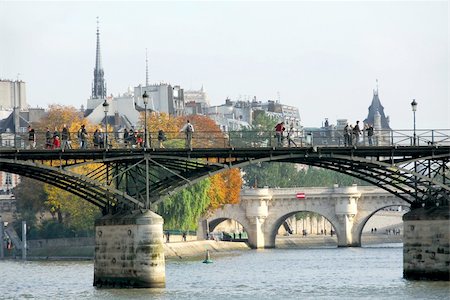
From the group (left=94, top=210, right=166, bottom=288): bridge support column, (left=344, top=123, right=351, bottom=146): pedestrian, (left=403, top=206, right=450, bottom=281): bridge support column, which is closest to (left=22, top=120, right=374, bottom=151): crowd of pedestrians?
(left=344, top=123, right=351, bottom=146): pedestrian

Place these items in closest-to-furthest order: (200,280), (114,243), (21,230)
Answer: (114,243) < (200,280) < (21,230)

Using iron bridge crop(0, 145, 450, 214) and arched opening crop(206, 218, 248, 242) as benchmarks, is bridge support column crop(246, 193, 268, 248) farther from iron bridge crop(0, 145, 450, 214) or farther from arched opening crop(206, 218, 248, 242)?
iron bridge crop(0, 145, 450, 214)

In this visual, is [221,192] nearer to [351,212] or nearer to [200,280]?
[351,212]

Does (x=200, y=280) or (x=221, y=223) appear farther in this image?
(x=221, y=223)

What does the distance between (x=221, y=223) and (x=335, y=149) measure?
102597 millimetres

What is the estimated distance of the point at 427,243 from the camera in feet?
277

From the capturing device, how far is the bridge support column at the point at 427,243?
83.6 m

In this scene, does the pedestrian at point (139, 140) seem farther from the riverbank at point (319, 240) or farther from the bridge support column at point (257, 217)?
the riverbank at point (319, 240)

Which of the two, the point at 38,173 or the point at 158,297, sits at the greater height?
the point at 38,173

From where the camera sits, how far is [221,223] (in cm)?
18375

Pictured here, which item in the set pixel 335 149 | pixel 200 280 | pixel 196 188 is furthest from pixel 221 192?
pixel 335 149

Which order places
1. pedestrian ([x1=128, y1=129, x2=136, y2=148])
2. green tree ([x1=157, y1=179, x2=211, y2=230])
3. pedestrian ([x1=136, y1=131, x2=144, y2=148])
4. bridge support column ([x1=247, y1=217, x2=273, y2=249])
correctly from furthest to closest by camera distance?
bridge support column ([x1=247, y1=217, x2=273, y2=249]), green tree ([x1=157, y1=179, x2=211, y2=230]), pedestrian ([x1=136, y1=131, x2=144, y2=148]), pedestrian ([x1=128, y1=129, x2=136, y2=148])

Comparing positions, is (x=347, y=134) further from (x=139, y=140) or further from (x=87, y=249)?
(x=87, y=249)

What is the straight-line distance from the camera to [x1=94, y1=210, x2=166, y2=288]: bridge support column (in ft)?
257
